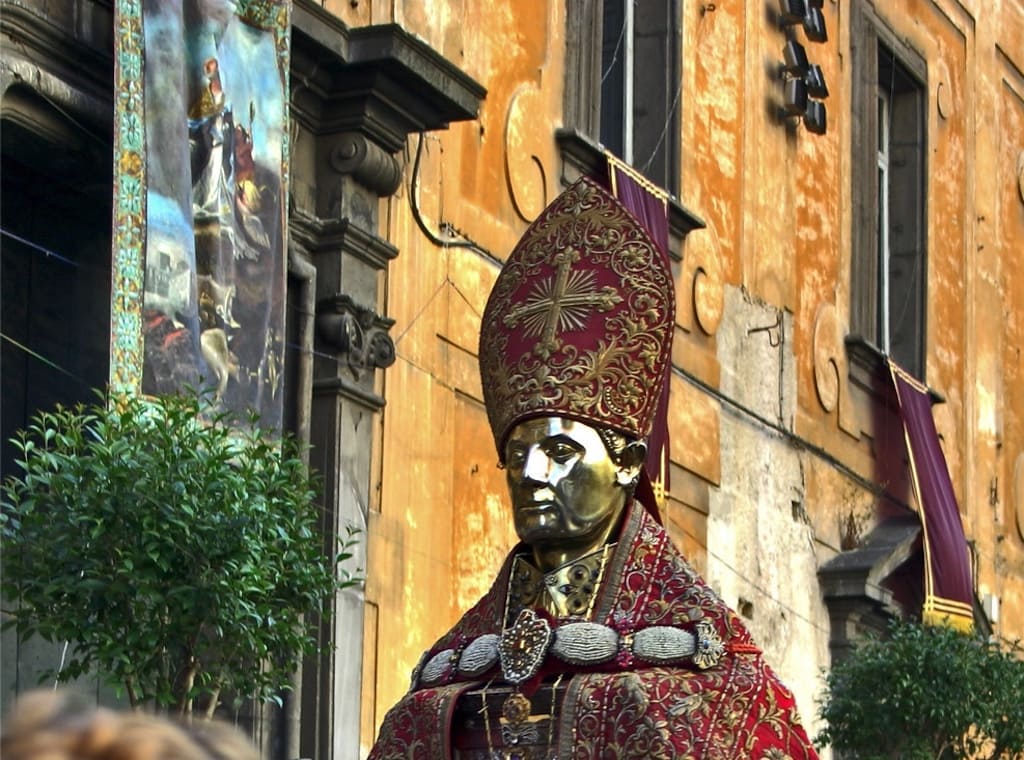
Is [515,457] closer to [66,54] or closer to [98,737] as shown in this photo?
[66,54]

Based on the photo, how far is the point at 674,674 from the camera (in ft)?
19.0

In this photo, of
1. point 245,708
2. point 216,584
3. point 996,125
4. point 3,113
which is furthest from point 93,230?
point 996,125

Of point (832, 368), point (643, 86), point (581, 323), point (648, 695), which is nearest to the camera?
point (648, 695)

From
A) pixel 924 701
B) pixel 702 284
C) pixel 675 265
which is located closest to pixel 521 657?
pixel 924 701

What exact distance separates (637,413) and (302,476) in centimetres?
159

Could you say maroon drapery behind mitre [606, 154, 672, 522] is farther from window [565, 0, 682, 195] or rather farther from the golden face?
the golden face

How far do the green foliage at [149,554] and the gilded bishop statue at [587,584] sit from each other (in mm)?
935

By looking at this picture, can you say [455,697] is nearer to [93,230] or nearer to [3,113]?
[3,113]

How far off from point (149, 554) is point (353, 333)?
384 centimetres

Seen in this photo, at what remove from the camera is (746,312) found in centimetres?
1564

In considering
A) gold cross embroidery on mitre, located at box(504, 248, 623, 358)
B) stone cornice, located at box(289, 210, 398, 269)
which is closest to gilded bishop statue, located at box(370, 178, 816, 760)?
gold cross embroidery on mitre, located at box(504, 248, 623, 358)

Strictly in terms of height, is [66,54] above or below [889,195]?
below

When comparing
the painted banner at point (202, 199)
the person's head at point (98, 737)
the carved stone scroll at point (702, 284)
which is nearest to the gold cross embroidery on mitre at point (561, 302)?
the painted banner at point (202, 199)

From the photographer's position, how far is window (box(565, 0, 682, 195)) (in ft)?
47.8
